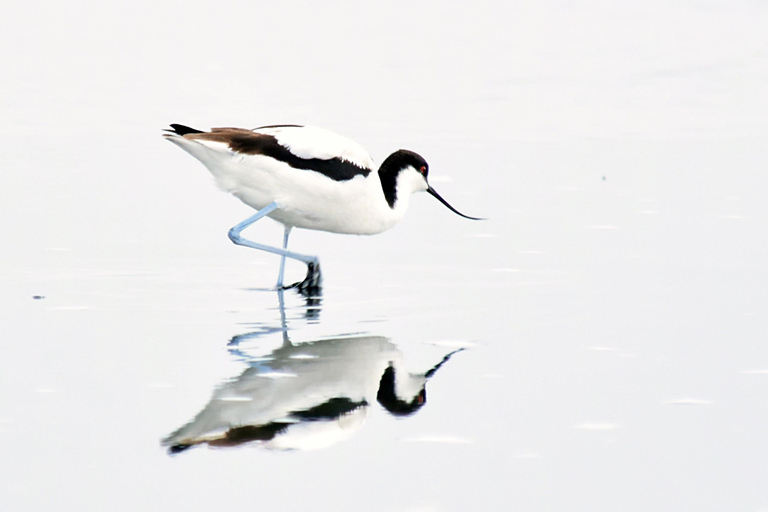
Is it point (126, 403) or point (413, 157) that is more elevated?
point (413, 157)

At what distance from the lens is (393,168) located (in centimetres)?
854

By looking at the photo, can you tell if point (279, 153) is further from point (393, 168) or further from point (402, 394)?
point (402, 394)

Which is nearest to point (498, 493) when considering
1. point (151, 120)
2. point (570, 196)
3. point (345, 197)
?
point (345, 197)

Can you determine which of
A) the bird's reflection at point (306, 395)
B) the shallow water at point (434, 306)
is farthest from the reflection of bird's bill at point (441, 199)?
the bird's reflection at point (306, 395)

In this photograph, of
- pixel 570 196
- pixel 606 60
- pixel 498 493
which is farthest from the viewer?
pixel 606 60

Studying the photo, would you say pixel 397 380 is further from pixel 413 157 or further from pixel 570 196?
pixel 570 196

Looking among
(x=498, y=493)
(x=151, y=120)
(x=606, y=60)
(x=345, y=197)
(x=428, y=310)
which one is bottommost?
(x=498, y=493)

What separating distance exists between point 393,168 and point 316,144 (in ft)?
3.11

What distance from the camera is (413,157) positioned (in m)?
8.60

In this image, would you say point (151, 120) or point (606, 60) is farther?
point (606, 60)

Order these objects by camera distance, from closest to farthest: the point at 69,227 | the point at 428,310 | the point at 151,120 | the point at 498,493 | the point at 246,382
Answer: the point at 498,493
the point at 246,382
the point at 428,310
the point at 69,227
the point at 151,120

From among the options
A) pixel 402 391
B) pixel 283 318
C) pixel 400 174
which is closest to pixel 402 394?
pixel 402 391

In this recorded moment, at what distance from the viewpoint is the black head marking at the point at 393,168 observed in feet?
27.6

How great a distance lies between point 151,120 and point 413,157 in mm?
6869
